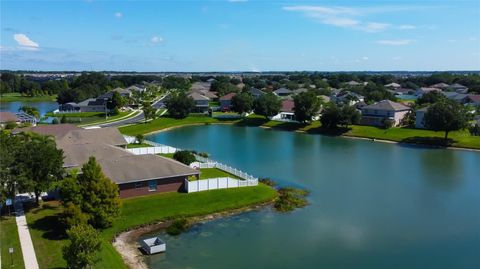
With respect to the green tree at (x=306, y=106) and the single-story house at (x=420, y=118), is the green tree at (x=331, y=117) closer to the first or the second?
the green tree at (x=306, y=106)

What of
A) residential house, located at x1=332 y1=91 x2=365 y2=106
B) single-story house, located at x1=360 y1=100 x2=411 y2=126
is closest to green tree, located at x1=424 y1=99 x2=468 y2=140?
single-story house, located at x1=360 y1=100 x2=411 y2=126

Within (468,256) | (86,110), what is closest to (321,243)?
(468,256)

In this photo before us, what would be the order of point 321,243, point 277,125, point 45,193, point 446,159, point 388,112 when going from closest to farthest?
1. point 321,243
2. point 45,193
3. point 446,159
4. point 388,112
5. point 277,125

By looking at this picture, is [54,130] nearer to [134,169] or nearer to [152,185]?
[134,169]

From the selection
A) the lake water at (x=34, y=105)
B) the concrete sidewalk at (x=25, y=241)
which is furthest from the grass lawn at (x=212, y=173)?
the lake water at (x=34, y=105)

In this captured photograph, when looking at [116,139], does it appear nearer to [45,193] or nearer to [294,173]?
[45,193]
